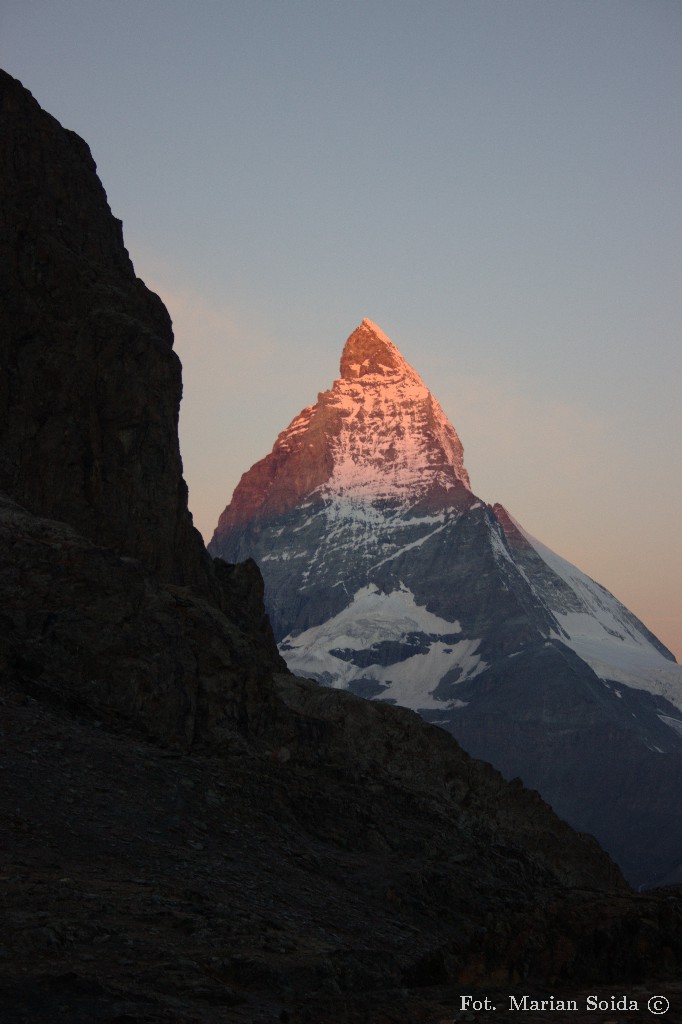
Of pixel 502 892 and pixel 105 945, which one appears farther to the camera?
pixel 502 892

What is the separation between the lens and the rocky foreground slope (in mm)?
21266

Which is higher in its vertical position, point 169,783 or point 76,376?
point 76,376

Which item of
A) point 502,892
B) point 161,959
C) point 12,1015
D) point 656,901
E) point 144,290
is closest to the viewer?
point 12,1015

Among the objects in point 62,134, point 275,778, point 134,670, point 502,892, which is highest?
point 62,134

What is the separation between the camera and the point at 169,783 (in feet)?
103

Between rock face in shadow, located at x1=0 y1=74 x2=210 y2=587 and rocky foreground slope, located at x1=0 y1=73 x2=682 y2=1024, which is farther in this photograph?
rock face in shadow, located at x1=0 y1=74 x2=210 y2=587

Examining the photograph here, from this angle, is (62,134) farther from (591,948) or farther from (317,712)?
(591,948)

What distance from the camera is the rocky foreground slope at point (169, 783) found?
837 inches

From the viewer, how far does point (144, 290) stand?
5569 cm

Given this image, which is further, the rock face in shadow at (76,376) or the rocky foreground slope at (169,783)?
the rock face in shadow at (76,376)

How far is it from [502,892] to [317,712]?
14531mm

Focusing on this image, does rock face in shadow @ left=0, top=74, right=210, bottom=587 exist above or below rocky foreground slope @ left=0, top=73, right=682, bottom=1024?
above

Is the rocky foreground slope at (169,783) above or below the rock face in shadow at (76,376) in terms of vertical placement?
below

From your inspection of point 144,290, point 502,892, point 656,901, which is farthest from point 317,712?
point 656,901
